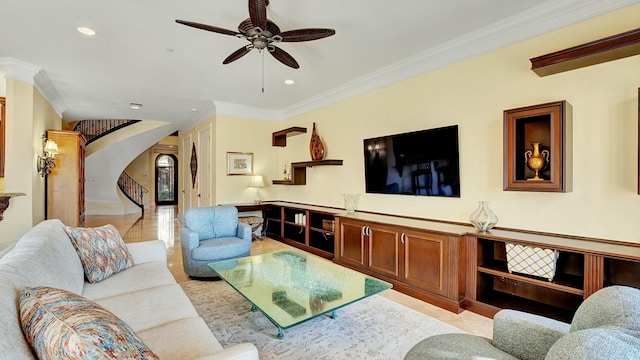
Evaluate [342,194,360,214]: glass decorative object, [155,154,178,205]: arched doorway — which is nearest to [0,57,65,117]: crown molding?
[342,194,360,214]: glass decorative object

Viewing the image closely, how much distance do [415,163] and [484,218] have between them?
3.57 ft

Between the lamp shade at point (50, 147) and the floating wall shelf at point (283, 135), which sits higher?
the floating wall shelf at point (283, 135)

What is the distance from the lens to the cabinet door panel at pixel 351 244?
12.2ft

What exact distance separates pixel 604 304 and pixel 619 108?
1.91 m

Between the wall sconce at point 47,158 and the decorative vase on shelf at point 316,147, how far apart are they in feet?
13.5

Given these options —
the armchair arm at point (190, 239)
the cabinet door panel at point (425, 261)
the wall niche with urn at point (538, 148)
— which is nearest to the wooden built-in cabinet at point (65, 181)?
the armchair arm at point (190, 239)

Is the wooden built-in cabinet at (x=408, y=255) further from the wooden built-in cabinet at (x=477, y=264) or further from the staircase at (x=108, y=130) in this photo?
the staircase at (x=108, y=130)

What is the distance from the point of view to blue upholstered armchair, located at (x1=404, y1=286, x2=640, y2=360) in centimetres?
88

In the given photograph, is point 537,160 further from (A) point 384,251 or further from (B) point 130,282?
(B) point 130,282

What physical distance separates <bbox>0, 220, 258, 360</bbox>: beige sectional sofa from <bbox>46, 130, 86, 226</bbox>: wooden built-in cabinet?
3276 mm

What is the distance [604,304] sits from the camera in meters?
1.20

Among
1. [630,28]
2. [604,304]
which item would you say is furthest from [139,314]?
[630,28]

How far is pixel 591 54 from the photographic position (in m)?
2.18

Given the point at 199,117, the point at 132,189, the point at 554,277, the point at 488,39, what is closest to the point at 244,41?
the point at 488,39
